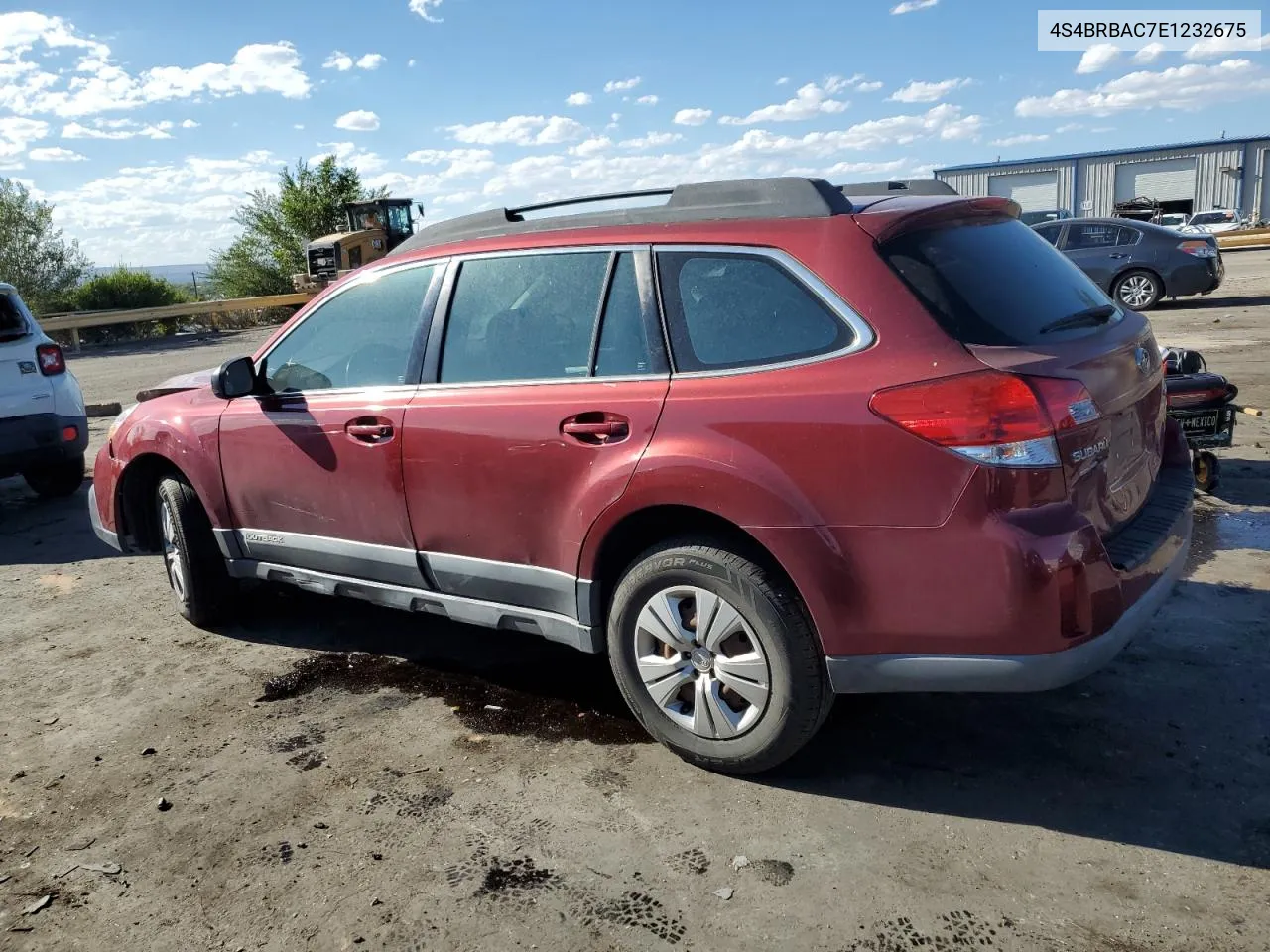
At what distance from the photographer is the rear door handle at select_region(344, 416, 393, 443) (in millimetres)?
4016

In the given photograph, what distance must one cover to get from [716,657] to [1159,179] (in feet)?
212

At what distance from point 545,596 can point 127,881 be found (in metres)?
1.56

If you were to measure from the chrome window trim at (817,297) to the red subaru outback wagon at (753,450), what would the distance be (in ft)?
0.03

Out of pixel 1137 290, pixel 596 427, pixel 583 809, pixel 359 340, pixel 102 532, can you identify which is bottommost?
pixel 583 809

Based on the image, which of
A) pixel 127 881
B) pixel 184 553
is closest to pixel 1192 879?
pixel 127 881

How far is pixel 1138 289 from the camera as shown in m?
16.6

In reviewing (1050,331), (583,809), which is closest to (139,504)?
(583,809)

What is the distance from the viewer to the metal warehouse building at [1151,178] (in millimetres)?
56188

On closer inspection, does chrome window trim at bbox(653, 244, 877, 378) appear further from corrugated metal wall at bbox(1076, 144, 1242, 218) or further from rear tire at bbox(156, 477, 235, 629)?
corrugated metal wall at bbox(1076, 144, 1242, 218)

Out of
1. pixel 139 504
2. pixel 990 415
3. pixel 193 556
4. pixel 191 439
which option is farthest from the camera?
pixel 139 504

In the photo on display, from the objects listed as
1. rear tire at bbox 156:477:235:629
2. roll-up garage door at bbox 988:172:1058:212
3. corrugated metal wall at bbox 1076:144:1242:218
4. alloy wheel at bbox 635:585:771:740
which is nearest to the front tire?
alloy wheel at bbox 635:585:771:740

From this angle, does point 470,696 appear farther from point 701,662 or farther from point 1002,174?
point 1002,174

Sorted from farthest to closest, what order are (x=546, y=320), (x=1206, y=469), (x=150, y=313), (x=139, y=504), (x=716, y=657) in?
(x=150, y=313)
(x=1206, y=469)
(x=139, y=504)
(x=546, y=320)
(x=716, y=657)

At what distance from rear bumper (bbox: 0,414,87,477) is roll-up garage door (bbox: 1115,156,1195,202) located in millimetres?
61282
